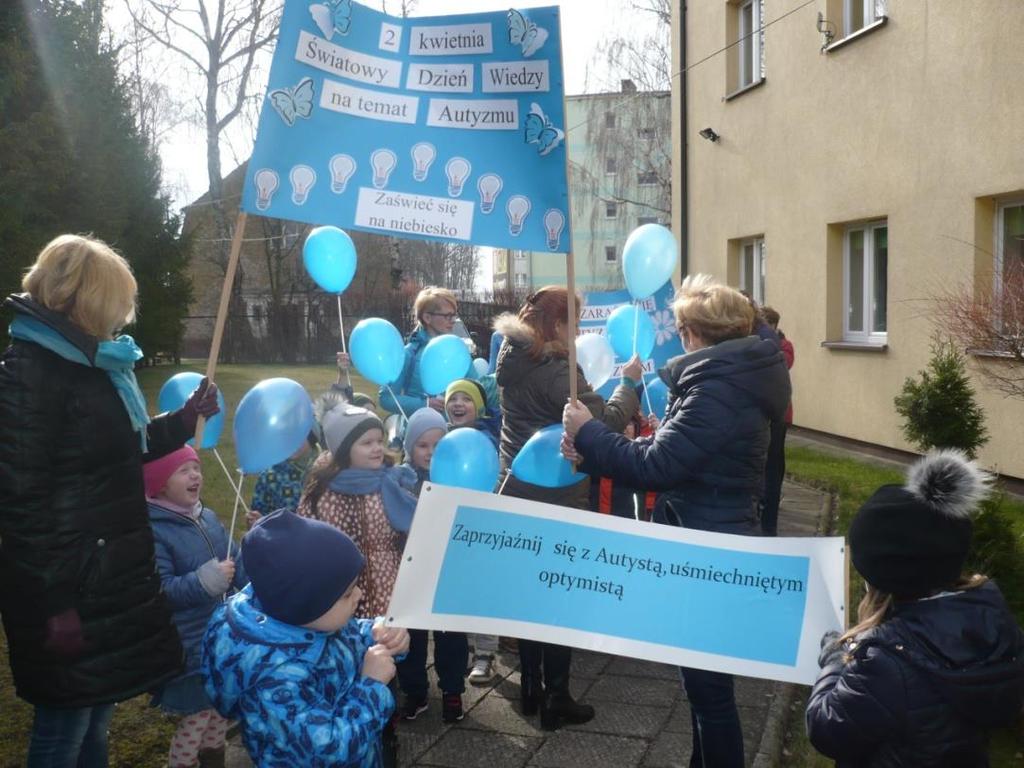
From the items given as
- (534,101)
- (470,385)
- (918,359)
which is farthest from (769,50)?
(534,101)

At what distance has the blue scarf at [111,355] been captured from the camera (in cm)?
256

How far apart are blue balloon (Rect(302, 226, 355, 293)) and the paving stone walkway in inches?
88.6

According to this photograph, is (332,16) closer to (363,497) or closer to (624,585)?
(363,497)

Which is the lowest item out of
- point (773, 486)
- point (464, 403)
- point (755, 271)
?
point (773, 486)

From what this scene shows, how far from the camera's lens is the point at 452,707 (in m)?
4.00

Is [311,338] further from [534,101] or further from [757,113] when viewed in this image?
[534,101]

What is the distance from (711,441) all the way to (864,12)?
9505 millimetres

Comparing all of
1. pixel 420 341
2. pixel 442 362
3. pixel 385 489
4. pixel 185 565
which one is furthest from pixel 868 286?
pixel 185 565

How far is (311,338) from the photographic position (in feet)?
93.7

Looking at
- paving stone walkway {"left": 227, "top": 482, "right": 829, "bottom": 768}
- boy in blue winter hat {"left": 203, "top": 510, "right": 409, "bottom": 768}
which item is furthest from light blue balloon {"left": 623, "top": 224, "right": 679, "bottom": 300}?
boy in blue winter hat {"left": 203, "top": 510, "right": 409, "bottom": 768}

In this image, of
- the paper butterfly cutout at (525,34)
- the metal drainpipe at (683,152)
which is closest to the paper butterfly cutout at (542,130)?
the paper butterfly cutout at (525,34)

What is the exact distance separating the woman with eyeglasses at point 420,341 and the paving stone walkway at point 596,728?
5.64 feet

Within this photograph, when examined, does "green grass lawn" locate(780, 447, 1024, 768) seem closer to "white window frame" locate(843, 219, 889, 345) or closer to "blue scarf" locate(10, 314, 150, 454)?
"white window frame" locate(843, 219, 889, 345)

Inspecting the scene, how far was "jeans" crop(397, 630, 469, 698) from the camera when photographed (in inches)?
156
